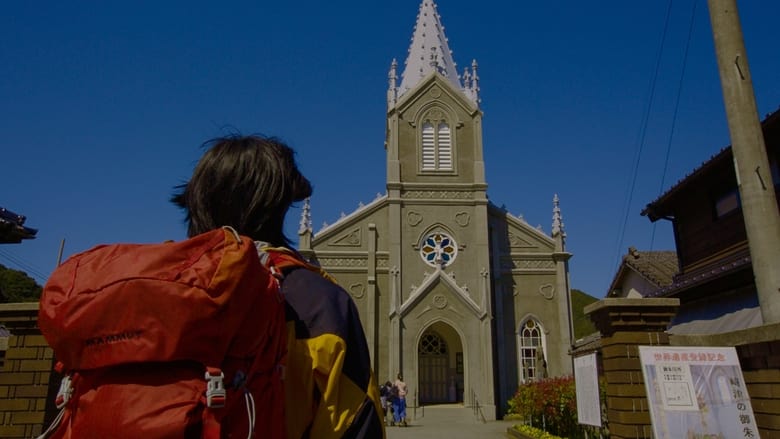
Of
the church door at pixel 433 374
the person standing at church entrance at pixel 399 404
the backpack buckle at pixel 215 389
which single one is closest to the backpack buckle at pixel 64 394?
the backpack buckle at pixel 215 389

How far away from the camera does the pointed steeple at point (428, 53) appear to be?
100 ft

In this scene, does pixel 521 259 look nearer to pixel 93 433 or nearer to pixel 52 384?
pixel 52 384

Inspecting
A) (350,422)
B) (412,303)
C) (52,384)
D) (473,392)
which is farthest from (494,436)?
(350,422)

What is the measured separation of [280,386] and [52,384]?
24.1ft

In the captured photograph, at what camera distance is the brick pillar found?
6.50 m

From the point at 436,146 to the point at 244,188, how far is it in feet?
86.7

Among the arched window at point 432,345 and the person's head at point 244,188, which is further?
the arched window at point 432,345

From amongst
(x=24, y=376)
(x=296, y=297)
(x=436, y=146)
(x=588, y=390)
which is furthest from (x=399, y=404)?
(x=296, y=297)

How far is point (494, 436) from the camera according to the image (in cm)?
1766

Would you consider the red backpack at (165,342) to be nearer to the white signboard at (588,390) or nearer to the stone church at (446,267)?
the white signboard at (588,390)

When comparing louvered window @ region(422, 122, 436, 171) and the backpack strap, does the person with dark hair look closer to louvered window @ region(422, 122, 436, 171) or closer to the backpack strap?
the backpack strap

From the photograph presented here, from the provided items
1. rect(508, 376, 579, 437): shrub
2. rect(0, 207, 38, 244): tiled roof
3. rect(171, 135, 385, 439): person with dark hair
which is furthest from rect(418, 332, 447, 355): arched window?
rect(171, 135, 385, 439): person with dark hair

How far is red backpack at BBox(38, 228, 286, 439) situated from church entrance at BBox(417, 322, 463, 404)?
25.4 meters

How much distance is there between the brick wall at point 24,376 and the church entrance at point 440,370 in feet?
66.2
